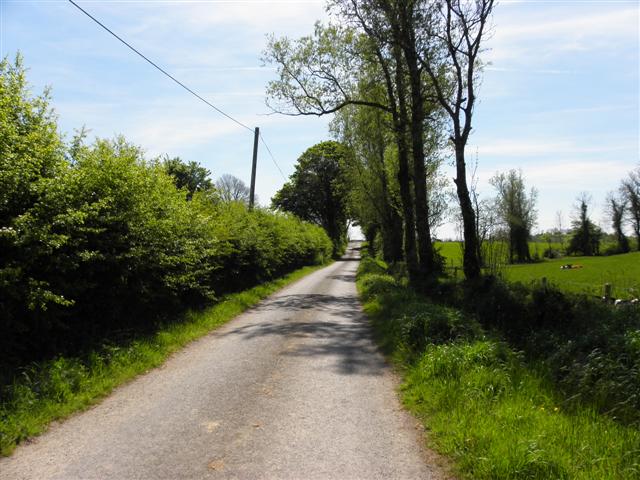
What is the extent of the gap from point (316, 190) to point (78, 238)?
61.2m

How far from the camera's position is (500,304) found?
1150 cm

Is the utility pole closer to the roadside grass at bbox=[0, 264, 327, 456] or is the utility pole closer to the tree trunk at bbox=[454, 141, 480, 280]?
the tree trunk at bbox=[454, 141, 480, 280]

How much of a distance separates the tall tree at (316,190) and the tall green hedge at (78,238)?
55.9 metres

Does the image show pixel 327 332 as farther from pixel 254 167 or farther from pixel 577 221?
pixel 577 221

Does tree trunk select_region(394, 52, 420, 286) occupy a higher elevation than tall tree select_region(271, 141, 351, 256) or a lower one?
lower

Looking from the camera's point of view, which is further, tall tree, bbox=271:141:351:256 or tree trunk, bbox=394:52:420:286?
tall tree, bbox=271:141:351:256

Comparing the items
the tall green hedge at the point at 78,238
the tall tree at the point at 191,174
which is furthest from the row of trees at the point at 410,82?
the tall tree at the point at 191,174

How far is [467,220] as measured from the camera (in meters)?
14.7

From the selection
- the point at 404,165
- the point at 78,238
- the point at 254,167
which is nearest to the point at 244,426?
the point at 78,238

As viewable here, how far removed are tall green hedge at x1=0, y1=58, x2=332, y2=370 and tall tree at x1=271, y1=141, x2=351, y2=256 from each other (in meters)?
55.9

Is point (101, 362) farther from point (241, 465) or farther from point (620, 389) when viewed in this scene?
point (620, 389)

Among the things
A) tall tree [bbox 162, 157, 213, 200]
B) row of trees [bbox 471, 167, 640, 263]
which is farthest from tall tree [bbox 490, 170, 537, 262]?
tall tree [bbox 162, 157, 213, 200]

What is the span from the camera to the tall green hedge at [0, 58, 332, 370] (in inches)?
241

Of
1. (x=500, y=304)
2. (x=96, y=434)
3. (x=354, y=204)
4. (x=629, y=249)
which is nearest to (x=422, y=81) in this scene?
(x=500, y=304)
